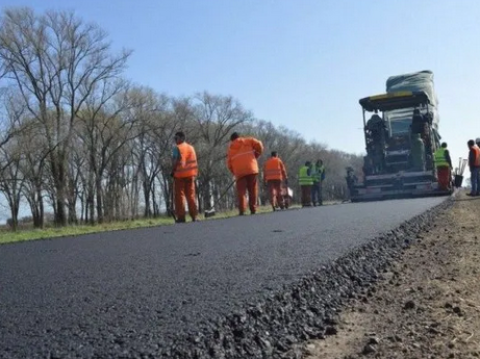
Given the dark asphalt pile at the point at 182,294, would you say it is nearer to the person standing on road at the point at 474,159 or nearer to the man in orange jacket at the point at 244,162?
the man in orange jacket at the point at 244,162

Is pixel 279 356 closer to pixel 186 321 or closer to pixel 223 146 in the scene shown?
pixel 186 321

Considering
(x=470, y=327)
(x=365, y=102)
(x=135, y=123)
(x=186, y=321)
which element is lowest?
(x=470, y=327)

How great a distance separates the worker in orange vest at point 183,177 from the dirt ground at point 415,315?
560 cm

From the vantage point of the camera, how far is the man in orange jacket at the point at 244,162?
1116cm

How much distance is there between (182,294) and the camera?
274 cm

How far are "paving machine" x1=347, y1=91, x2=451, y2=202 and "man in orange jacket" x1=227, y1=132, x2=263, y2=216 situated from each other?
7779 mm

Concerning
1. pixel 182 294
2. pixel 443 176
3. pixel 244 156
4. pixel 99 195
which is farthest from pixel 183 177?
pixel 99 195

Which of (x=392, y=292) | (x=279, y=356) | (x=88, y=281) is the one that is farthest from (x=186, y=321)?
(x=392, y=292)

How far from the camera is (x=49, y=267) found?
3967 millimetres

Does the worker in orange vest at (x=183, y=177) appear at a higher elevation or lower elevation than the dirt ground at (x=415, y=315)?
higher

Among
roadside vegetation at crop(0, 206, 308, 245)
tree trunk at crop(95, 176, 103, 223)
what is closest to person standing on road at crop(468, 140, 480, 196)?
roadside vegetation at crop(0, 206, 308, 245)

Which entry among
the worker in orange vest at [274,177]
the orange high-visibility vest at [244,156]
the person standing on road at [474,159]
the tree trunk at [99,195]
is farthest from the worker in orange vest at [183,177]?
the tree trunk at [99,195]

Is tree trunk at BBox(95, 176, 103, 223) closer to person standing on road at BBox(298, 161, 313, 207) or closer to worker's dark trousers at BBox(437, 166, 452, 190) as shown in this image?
person standing on road at BBox(298, 161, 313, 207)

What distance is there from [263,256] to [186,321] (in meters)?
1.82
